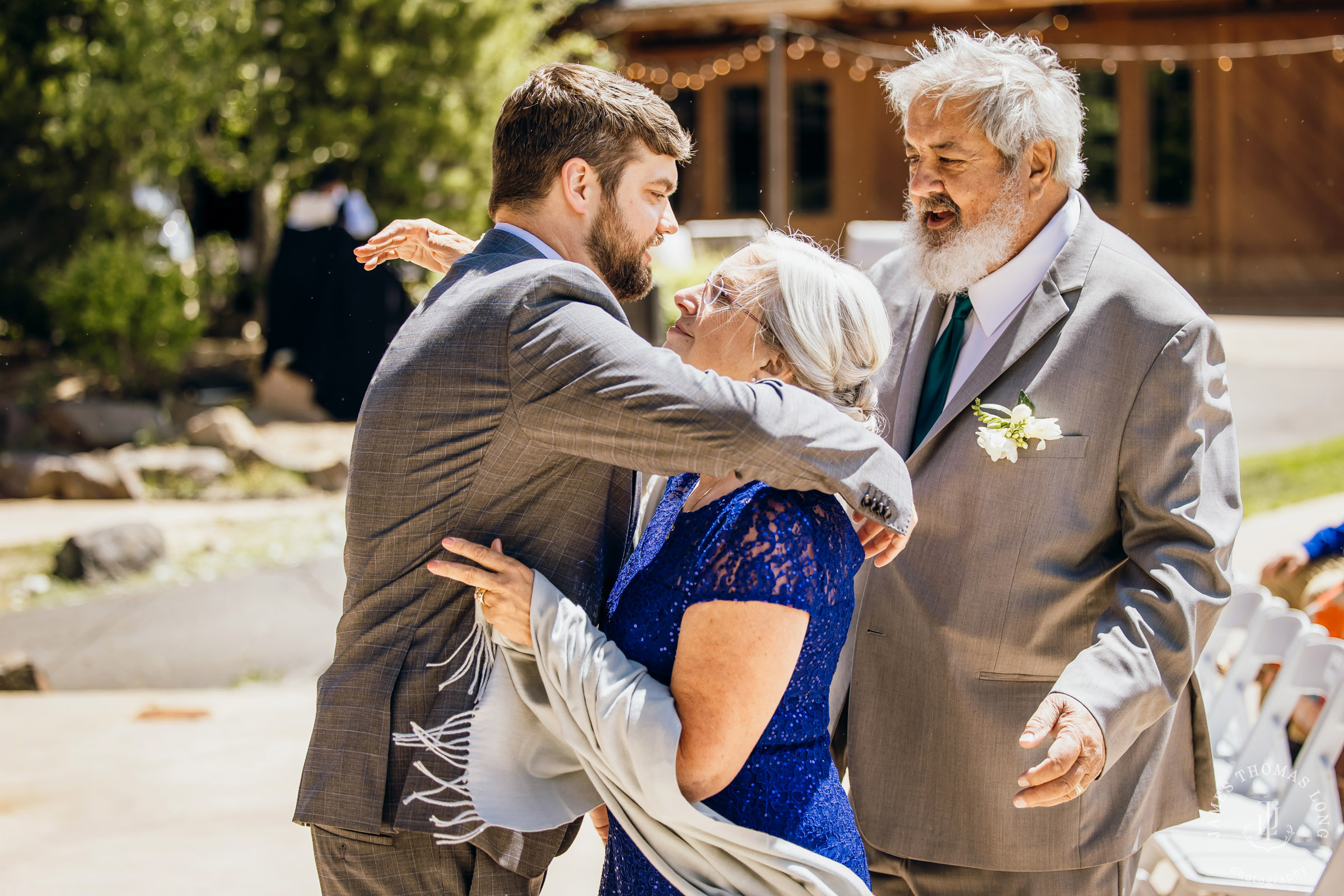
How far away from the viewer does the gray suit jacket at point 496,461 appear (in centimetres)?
→ 167

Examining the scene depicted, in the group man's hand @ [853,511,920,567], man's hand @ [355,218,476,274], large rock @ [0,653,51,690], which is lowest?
large rock @ [0,653,51,690]

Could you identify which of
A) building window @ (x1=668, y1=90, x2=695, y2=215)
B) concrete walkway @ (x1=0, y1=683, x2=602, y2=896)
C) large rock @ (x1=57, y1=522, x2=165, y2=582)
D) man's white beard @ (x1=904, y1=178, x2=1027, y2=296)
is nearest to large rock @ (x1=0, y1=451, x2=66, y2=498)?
large rock @ (x1=57, y1=522, x2=165, y2=582)

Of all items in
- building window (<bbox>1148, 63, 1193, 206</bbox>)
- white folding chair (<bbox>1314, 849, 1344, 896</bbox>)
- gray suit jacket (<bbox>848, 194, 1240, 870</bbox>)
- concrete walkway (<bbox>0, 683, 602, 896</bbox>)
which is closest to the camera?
gray suit jacket (<bbox>848, 194, 1240, 870</bbox>)

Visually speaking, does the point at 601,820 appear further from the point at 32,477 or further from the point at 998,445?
the point at 32,477

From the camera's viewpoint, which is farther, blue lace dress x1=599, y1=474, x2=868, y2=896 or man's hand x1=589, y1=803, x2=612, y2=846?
man's hand x1=589, y1=803, x2=612, y2=846

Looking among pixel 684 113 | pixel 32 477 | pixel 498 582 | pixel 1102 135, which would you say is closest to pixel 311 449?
pixel 32 477

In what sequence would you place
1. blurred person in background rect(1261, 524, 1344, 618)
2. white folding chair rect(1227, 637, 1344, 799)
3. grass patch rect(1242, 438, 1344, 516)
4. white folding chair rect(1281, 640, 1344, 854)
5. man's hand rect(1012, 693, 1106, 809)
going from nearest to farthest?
1. man's hand rect(1012, 693, 1106, 809)
2. white folding chair rect(1281, 640, 1344, 854)
3. white folding chair rect(1227, 637, 1344, 799)
4. blurred person in background rect(1261, 524, 1344, 618)
5. grass patch rect(1242, 438, 1344, 516)

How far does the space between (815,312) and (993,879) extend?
4.01ft

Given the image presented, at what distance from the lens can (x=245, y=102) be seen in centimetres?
1071

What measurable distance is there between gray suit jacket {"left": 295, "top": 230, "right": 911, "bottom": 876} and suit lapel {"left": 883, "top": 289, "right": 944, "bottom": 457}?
665mm

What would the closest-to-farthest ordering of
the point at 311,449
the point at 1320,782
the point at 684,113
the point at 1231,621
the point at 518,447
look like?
the point at 518,447
the point at 1320,782
the point at 1231,621
the point at 311,449
the point at 684,113

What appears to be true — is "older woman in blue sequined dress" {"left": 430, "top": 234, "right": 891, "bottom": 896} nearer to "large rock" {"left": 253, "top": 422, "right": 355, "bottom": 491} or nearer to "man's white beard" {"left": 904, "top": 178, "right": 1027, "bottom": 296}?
"man's white beard" {"left": 904, "top": 178, "right": 1027, "bottom": 296}

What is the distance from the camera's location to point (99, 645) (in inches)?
227

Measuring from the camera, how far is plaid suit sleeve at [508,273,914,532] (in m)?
1.66
